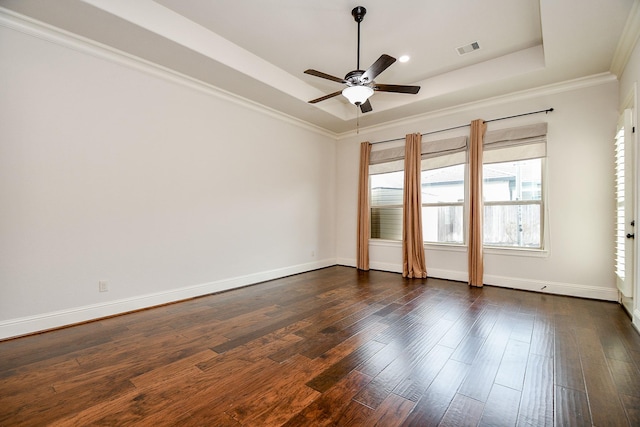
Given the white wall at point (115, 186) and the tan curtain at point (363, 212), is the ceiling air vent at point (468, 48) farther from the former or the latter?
the white wall at point (115, 186)

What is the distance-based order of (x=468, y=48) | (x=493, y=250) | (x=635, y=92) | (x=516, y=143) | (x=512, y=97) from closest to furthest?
Answer: (x=635, y=92)
(x=468, y=48)
(x=516, y=143)
(x=512, y=97)
(x=493, y=250)

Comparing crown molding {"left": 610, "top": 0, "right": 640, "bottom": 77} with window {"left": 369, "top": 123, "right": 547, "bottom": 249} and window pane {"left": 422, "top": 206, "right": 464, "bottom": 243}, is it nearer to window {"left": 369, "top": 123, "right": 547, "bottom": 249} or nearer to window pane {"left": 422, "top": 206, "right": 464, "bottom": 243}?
window {"left": 369, "top": 123, "right": 547, "bottom": 249}

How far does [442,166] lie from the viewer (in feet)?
16.2

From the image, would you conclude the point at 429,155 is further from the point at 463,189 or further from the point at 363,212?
the point at 363,212

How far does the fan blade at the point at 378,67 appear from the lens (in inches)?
102

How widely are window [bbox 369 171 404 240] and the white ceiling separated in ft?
5.46

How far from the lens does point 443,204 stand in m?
5.04

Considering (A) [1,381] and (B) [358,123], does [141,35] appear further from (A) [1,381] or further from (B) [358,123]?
(B) [358,123]

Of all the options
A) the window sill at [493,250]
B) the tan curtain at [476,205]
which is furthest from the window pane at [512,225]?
the tan curtain at [476,205]

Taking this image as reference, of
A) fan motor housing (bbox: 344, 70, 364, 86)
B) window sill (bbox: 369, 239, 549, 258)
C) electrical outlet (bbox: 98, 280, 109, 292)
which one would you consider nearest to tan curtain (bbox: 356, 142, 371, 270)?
window sill (bbox: 369, 239, 549, 258)

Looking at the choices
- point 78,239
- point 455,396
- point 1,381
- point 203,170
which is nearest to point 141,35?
point 203,170

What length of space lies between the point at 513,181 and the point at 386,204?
85.8 inches

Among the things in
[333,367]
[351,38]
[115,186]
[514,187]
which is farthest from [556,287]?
[115,186]

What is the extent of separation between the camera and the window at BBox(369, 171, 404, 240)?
5633mm
